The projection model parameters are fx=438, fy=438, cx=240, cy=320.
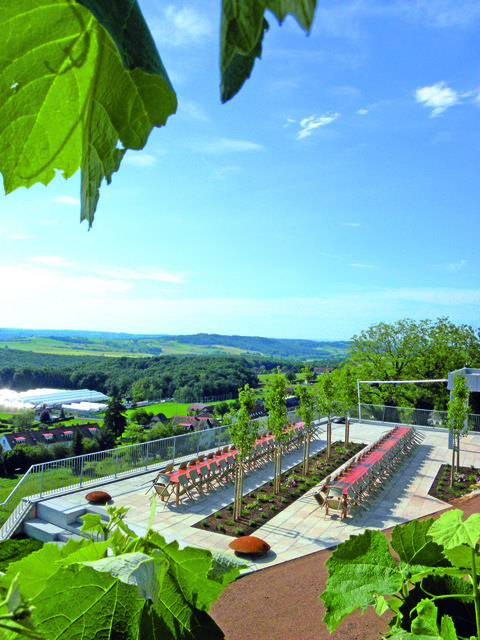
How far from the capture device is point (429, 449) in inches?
763

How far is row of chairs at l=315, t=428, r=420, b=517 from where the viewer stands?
464 inches

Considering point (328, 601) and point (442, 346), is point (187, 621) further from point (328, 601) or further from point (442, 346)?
point (442, 346)

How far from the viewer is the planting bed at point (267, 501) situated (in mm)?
Result: 10955

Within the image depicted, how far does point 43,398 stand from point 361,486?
9883cm

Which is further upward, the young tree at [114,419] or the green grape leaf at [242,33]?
the green grape leaf at [242,33]

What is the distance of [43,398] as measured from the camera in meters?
98.5

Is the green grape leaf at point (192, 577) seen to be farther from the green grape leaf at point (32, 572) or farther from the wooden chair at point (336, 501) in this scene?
the wooden chair at point (336, 501)

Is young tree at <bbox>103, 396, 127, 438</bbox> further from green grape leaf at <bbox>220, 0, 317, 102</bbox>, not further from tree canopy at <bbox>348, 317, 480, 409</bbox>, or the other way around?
green grape leaf at <bbox>220, 0, 317, 102</bbox>

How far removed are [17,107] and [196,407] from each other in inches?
3732

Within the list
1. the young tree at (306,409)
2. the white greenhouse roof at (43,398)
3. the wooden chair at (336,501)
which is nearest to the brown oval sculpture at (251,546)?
the wooden chair at (336,501)

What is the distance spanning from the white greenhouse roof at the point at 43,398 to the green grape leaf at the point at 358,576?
102508 millimetres

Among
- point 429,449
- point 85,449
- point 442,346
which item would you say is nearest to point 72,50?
point 429,449

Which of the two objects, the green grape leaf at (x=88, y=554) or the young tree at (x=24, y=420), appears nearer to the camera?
the green grape leaf at (x=88, y=554)

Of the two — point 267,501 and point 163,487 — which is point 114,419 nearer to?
point 163,487
